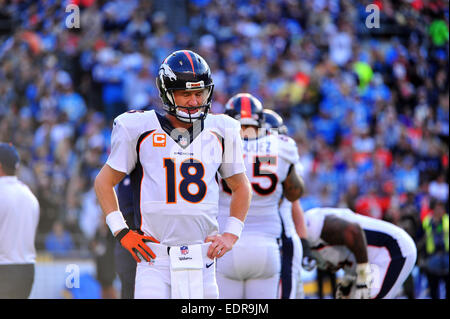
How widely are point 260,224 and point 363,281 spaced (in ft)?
4.47

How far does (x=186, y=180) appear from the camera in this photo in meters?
4.06

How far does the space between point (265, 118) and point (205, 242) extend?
2453mm

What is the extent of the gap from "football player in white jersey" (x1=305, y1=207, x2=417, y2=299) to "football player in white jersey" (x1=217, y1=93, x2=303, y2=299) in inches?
39.7

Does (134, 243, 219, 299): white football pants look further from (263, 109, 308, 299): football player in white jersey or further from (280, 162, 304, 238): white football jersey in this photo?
(280, 162, 304, 238): white football jersey

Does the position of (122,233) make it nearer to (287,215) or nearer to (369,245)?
(287,215)

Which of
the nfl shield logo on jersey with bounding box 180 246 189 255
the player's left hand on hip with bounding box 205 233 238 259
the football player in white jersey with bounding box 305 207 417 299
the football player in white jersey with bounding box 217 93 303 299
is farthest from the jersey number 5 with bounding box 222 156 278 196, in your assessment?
the nfl shield logo on jersey with bounding box 180 246 189 255

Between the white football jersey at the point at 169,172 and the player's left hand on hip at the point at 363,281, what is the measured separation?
2875mm

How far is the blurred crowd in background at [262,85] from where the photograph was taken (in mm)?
11969

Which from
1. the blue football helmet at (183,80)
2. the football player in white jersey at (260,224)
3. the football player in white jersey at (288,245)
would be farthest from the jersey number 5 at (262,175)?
the blue football helmet at (183,80)

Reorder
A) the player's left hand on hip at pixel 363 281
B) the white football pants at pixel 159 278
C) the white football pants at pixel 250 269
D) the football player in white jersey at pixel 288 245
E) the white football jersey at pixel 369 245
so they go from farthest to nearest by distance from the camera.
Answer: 1. the white football jersey at pixel 369 245
2. the player's left hand on hip at pixel 363 281
3. the football player in white jersey at pixel 288 245
4. the white football pants at pixel 250 269
5. the white football pants at pixel 159 278

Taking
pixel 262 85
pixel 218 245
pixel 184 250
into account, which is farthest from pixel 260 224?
pixel 262 85

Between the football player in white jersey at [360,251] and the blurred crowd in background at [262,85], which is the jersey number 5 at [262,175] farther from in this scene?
the blurred crowd in background at [262,85]

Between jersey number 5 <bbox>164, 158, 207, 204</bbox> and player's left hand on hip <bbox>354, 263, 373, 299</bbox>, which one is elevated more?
jersey number 5 <bbox>164, 158, 207, 204</bbox>

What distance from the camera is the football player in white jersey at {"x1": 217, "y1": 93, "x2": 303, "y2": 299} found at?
577 cm
